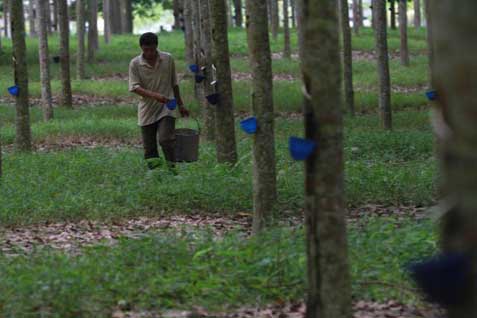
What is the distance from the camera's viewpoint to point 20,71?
15648 millimetres

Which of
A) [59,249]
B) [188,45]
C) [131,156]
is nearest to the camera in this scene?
[59,249]

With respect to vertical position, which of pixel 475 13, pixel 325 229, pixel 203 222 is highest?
pixel 475 13

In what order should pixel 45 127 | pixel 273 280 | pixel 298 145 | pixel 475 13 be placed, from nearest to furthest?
pixel 475 13 < pixel 298 145 < pixel 273 280 < pixel 45 127

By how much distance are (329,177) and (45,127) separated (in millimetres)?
14941

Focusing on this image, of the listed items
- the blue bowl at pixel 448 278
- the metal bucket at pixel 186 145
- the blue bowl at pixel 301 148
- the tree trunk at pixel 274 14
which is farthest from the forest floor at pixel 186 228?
the tree trunk at pixel 274 14

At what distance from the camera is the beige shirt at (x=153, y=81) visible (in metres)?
12.8

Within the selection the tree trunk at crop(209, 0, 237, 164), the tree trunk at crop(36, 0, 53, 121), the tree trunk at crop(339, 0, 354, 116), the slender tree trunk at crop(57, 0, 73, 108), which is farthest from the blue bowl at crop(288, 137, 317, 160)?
the slender tree trunk at crop(57, 0, 73, 108)

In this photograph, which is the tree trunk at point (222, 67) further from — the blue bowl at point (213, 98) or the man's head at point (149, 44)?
the man's head at point (149, 44)

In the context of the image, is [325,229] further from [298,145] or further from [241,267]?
[241,267]

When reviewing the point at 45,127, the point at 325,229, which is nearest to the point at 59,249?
the point at 325,229

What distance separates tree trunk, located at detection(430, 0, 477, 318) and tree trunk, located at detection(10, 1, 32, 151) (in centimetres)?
1185

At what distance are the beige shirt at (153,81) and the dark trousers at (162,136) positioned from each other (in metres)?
0.08

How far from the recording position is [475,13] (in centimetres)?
381

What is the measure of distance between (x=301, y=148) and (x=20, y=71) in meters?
10.5
